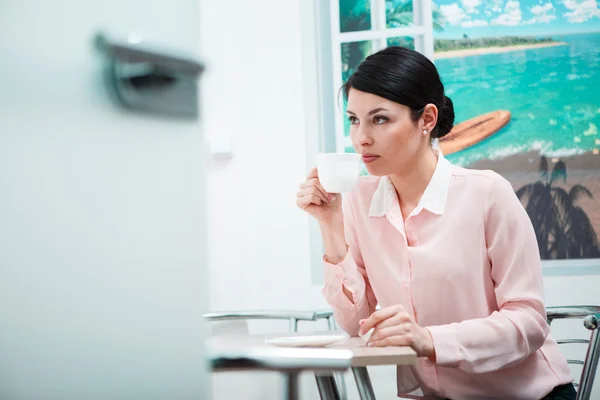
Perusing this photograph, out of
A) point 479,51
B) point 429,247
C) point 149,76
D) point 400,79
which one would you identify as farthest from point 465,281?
point 479,51

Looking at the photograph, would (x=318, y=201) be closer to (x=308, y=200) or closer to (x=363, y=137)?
(x=308, y=200)

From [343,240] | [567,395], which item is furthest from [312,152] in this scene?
[567,395]

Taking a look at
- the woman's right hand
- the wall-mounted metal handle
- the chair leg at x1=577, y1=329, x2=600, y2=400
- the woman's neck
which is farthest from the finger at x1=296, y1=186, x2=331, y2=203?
the wall-mounted metal handle

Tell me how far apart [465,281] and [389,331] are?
42 cm

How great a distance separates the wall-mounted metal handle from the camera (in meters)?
0.42

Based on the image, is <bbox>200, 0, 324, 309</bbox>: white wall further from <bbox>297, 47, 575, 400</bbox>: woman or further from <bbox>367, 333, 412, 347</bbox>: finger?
<bbox>367, 333, 412, 347</bbox>: finger

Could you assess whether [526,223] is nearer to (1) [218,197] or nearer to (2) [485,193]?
(2) [485,193]

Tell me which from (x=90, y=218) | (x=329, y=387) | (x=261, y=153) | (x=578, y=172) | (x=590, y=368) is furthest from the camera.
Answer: (x=261, y=153)

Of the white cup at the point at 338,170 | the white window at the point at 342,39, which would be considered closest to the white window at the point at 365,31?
the white window at the point at 342,39

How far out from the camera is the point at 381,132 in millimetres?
1629

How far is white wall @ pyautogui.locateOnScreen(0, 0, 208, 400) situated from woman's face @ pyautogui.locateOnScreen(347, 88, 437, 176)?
120 cm

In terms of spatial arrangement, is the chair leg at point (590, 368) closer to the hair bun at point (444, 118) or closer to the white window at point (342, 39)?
the hair bun at point (444, 118)

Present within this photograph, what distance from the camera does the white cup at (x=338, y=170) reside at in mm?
1469

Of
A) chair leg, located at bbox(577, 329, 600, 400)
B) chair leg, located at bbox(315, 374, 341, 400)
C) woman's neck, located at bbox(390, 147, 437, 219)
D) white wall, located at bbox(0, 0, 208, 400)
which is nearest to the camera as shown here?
white wall, located at bbox(0, 0, 208, 400)
